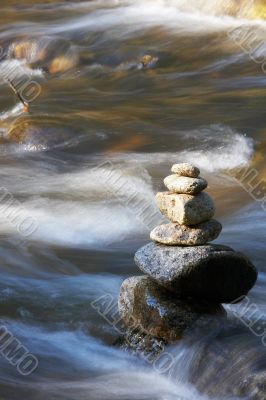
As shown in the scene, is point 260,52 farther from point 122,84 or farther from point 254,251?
point 254,251

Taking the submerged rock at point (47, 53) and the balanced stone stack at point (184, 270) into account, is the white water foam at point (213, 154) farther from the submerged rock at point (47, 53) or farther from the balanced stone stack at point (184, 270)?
the submerged rock at point (47, 53)

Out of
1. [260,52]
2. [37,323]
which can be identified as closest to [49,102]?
[260,52]

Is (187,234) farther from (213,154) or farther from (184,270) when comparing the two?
(213,154)

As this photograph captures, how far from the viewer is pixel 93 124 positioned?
12625 millimetres

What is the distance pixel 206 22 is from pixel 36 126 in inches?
284

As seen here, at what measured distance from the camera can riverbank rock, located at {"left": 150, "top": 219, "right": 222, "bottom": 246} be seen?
6.29m

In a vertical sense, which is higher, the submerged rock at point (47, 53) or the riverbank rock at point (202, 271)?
the riverbank rock at point (202, 271)

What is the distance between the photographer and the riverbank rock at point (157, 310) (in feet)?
20.3

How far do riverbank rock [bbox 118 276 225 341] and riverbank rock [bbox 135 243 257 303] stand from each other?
9 cm

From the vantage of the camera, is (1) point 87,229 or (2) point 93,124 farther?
(2) point 93,124

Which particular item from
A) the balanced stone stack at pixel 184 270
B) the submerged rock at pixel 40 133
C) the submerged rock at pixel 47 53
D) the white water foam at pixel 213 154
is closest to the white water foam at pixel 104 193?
the white water foam at pixel 213 154

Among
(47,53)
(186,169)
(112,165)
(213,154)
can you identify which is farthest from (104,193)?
(47,53)

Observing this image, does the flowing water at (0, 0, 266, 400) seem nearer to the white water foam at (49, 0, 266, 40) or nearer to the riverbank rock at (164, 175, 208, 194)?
the white water foam at (49, 0, 266, 40)

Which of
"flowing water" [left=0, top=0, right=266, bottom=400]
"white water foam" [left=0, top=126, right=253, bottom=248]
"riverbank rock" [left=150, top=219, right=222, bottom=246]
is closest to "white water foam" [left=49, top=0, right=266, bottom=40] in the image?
"flowing water" [left=0, top=0, right=266, bottom=400]
